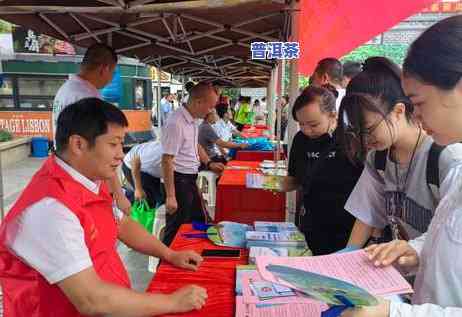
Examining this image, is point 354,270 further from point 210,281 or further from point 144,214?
point 144,214

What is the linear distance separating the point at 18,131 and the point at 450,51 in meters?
11.1

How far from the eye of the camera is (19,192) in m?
6.25

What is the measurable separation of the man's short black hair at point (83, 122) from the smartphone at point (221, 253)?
25.7 inches

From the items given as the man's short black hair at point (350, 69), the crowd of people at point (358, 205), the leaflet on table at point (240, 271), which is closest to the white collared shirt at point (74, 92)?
the crowd of people at point (358, 205)

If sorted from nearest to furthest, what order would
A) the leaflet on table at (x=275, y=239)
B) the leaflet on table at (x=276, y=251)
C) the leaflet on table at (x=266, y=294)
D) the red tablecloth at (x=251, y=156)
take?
the leaflet on table at (x=266, y=294) < the leaflet on table at (x=276, y=251) < the leaflet on table at (x=275, y=239) < the red tablecloth at (x=251, y=156)

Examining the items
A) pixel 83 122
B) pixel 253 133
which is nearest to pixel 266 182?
pixel 83 122

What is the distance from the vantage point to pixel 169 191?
3.16 meters

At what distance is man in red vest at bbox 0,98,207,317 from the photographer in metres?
1.06

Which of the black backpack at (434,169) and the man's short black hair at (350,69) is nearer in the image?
the black backpack at (434,169)

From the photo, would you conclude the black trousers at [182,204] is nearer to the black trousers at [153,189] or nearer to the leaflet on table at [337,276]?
the black trousers at [153,189]

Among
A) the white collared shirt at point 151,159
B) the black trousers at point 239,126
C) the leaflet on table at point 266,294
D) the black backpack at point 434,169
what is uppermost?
the black backpack at point 434,169

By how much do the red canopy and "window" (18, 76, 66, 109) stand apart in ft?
22.1

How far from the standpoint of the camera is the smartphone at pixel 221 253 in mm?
1625

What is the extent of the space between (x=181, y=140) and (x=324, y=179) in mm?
1577
